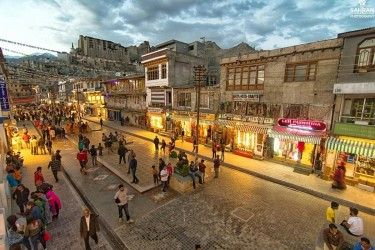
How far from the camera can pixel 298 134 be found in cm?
1405

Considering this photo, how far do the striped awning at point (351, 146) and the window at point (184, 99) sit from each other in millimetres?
15173

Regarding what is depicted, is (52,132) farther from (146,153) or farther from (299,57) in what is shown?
(299,57)

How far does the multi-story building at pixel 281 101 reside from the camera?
529 inches

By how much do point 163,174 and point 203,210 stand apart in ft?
10.1

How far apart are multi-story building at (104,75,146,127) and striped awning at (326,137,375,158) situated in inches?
1012

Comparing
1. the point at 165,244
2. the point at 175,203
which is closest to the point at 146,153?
the point at 175,203

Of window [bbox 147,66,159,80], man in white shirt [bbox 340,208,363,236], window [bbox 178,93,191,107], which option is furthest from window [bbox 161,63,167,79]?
man in white shirt [bbox 340,208,363,236]

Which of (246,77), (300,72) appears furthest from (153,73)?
(300,72)

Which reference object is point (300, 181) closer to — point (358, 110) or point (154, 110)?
point (358, 110)

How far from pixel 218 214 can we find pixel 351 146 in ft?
31.0

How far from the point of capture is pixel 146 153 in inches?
747

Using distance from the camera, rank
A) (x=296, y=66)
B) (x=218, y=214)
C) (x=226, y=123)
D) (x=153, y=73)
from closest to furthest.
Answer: (x=218, y=214), (x=296, y=66), (x=226, y=123), (x=153, y=73)

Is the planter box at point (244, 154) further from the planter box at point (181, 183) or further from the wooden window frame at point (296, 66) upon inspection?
the planter box at point (181, 183)

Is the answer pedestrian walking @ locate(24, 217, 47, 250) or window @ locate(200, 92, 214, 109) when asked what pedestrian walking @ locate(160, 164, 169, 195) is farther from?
window @ locate(200, 92, 214, 109)
